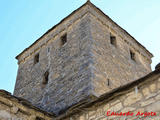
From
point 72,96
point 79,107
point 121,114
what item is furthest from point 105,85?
point 121,114

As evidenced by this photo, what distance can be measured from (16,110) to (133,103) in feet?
10.2

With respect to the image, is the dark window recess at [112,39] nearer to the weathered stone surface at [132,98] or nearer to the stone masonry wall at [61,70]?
the stone masonry wall at [61,70]

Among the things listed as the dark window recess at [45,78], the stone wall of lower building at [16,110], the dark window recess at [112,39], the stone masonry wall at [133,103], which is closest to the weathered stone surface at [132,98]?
the stone masonry wall at [133,103]

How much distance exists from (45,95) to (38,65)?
1938 mm

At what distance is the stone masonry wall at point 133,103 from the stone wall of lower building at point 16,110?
1875 millimetres

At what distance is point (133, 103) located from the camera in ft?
14.8

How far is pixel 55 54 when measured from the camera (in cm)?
1041

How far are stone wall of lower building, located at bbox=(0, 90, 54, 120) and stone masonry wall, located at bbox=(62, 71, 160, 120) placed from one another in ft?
6.15

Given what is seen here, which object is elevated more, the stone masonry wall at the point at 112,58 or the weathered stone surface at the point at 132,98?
the stone masonry wall at the point at 112,58

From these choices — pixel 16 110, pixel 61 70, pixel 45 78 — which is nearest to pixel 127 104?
pixel 16 110

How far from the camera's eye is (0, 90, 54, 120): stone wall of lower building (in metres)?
6.09

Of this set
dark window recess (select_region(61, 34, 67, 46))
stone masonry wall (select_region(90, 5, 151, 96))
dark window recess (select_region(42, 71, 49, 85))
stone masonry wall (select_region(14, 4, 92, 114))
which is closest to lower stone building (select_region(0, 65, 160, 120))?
stone masonry wall (select_region(14, 4, 92, 114))

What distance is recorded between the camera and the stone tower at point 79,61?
831cm

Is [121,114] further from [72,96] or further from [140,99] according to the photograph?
[72,96]
